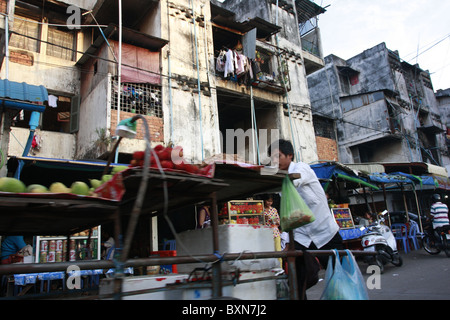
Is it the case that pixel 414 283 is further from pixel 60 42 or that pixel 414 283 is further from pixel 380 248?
pixel 60 42

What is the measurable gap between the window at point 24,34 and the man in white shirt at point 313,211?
1032cm

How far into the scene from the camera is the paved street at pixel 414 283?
16.9 feet

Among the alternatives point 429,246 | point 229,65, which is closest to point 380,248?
point 429,246

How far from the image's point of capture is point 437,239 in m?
9.95

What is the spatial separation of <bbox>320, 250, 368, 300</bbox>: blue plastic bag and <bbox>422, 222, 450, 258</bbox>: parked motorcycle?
8.28 metres

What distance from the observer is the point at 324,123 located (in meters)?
18.2

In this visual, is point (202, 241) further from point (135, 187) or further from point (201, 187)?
point (135, 187)

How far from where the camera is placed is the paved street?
5.14 meters

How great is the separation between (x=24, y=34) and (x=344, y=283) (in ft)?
39.8

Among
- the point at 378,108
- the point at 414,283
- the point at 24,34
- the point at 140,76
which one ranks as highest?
the point at 378,108

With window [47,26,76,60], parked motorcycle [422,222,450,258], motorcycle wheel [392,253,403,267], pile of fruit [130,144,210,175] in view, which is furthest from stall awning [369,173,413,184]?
window [47,26,76,60]

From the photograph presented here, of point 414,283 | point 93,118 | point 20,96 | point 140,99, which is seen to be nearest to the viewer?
point 414,283

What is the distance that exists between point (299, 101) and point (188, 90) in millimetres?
6457

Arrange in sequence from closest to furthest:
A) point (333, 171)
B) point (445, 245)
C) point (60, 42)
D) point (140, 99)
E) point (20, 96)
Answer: point (20, 96), point (445, 245), point (333, 171), point (140, 99), point (60, 42)
